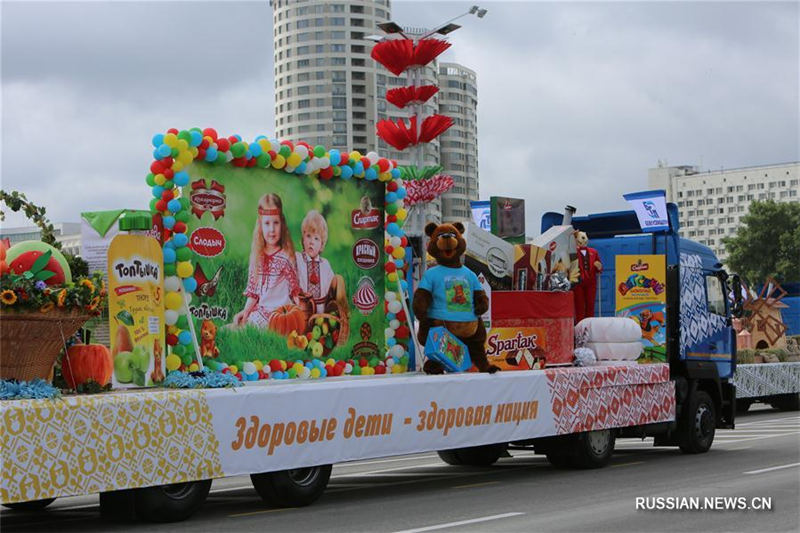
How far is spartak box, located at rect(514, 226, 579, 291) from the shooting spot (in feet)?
50.4

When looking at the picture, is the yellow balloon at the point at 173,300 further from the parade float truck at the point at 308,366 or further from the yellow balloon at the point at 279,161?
the yellow balloon at the point at 279,161

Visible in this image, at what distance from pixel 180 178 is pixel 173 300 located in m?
1.25

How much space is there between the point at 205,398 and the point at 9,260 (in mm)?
2094

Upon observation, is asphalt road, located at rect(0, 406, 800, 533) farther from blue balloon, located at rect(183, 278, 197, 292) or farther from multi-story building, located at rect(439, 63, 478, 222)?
multi-story building, located at rect(439, 63, 478, 222)

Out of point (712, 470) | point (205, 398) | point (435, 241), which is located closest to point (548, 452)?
point (712, 470)

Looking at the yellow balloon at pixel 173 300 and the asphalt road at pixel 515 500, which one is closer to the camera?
the asphalt road at pixel 515 500

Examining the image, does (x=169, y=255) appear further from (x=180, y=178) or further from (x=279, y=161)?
(x=279, y=161)

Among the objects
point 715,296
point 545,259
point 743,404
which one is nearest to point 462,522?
point 545,259

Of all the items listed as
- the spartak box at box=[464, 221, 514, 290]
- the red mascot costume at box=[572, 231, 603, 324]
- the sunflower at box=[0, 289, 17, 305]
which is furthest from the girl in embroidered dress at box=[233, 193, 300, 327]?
the red mascot costume at box=[572, 231, 603, 324]

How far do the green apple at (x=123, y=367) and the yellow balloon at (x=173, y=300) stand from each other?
3.07 feet

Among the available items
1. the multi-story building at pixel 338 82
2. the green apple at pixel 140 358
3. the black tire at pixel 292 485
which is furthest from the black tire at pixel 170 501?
the multi-story building at pixel 338 82

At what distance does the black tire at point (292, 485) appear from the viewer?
11.4 metres

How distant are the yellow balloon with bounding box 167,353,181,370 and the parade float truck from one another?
0.07ft

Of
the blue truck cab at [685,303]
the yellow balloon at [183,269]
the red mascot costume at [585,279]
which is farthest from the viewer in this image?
the blue truck cab at [685,303]
